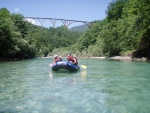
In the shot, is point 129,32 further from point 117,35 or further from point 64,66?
point 64,66

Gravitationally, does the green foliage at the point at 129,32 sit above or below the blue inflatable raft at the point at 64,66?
above

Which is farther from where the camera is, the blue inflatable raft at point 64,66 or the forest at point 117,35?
the forest at point 117,35

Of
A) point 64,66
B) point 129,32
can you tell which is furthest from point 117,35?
point 64,66

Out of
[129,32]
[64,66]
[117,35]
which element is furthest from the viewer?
[117,35]

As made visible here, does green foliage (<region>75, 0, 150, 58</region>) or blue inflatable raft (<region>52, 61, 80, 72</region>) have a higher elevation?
green foliage (<region>75, 0, 150, 58</region>)

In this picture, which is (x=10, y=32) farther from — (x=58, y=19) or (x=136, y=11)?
(x=58, y=19)

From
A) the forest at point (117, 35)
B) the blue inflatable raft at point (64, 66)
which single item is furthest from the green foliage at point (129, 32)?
the blue inflatable raft at point (64, 66)

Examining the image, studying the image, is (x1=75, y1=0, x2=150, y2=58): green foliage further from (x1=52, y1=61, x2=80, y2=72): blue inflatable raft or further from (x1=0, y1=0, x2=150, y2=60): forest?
(x1=52, y1=61, x2=80, y2=72): blue inflatable raft

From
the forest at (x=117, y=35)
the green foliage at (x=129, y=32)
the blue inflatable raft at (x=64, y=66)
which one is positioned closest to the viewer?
the blue inflatable raft at (x=64, y=66)

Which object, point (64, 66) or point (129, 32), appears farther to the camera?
point (129, 32)

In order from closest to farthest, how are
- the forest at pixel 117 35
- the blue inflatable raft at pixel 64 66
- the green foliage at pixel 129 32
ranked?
the blue inflatable raft at pixel 64 66
the green foliage at pixel 129 32
the forest at pixel 117 35

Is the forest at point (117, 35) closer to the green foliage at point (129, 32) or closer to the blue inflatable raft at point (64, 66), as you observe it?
the green foliage at point (129, 32)

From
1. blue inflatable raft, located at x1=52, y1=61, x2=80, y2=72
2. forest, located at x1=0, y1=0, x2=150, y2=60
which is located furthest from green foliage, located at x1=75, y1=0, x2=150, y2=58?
blue inflatable raft, located at x1=52, y1=61, x2=80, y2=72

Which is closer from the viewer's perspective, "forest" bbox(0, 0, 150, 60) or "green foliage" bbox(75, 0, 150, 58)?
"green foliage" bbox(75, 0, 150, 58)
